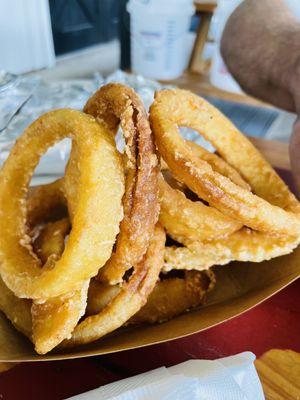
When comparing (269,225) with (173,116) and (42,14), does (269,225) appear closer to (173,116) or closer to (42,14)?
(173,116)

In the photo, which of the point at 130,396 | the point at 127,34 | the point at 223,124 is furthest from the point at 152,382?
the point at 127,34

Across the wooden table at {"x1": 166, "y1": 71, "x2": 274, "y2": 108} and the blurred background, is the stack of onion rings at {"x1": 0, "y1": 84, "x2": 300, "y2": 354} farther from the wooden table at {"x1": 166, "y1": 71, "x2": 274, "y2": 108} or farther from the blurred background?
the wooden table at {"x1": 166, "y1": 71, "x2": 274, "y2": 108}

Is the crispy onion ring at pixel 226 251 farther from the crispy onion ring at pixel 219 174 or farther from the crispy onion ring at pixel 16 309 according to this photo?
the crispy onion ring at pixel 16 309

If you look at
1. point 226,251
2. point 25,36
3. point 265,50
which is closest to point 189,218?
point 226,251

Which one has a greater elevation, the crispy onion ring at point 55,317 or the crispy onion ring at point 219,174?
the crispy onion ring at point 219,174

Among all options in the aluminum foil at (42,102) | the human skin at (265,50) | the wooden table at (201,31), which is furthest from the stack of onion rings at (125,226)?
the wooden table at (201,31)

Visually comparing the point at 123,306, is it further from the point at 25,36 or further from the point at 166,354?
the point at 25,36

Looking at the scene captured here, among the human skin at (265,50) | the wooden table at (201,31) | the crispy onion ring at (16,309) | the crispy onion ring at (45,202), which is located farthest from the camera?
the wooden table at (201,31)
